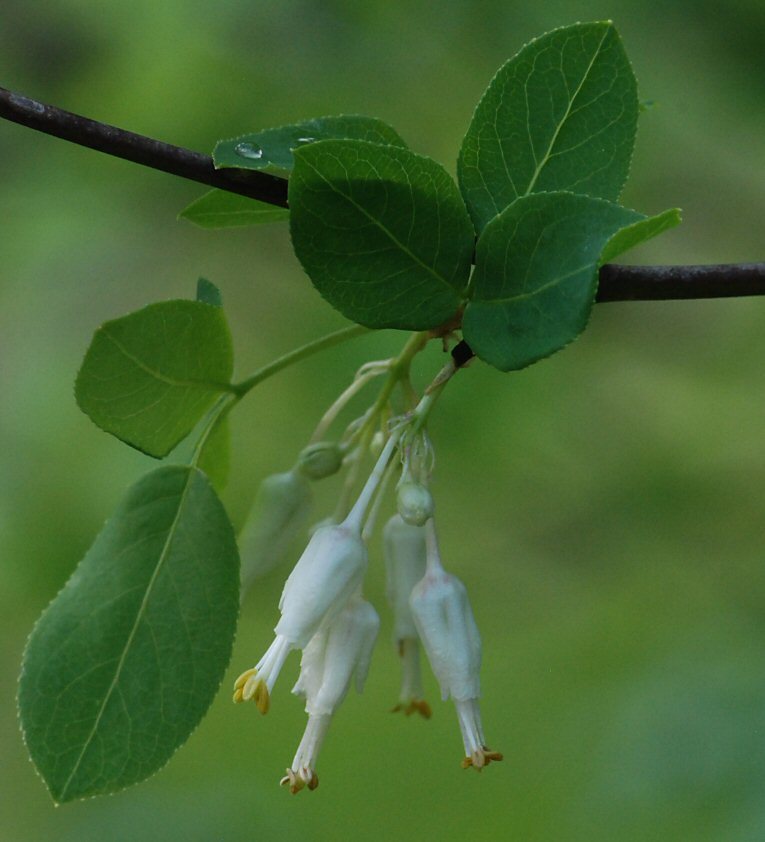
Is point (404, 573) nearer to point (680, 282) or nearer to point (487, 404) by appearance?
point (680, 282)

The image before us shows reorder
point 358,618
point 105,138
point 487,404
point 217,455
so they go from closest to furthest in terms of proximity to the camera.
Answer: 1. point 105,138
2. point 358,618
3. point 217,455
4. point 487,404

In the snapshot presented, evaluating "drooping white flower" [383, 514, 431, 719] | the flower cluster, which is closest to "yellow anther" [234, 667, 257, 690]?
the flower cluster

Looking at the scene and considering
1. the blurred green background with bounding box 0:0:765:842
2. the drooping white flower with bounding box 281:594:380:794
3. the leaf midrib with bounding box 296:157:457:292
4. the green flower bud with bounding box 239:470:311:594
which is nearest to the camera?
the leaf midrib with bounding box 296:157:457:292

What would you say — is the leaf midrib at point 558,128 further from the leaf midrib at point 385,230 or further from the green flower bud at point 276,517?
the green flower bud at point 276,517

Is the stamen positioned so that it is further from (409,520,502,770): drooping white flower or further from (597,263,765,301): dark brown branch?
(597,263,765,301): dark brown branch

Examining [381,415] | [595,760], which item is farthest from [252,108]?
[381,415]

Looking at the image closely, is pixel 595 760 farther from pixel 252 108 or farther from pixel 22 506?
pixel 252 108

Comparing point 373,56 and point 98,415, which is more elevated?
point 373,56

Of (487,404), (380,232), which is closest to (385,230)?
(380,232)
